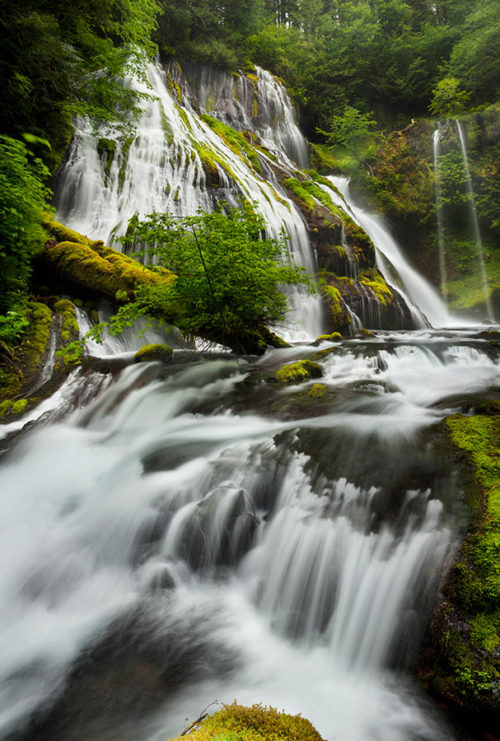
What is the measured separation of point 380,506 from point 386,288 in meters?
12.1

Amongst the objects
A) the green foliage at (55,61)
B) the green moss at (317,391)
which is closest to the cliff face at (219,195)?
the green foliage at (55,61)

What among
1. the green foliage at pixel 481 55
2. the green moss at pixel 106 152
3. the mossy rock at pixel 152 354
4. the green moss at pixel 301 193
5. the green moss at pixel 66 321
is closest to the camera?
the green moss at pixel 66 321

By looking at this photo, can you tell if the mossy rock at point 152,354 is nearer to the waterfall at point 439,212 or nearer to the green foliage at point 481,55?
the waterfall at point 439,212

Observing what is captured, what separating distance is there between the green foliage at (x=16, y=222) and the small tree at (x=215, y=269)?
5.01ft

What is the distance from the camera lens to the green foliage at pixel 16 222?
469 cm

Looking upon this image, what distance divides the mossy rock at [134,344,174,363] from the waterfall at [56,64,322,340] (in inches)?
153

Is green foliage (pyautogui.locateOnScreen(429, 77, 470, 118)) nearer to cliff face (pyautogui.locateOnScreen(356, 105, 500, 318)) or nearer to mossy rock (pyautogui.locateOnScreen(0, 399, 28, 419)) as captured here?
cliff face (pyautogui.locateOnScreen(356, 105, 500, 318))

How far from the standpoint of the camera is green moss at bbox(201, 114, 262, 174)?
15.6m

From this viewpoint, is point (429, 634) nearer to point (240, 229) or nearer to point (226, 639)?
point (226, 639)

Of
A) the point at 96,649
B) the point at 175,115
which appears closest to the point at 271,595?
the point at 96,649

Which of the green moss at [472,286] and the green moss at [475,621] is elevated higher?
the green moss at [472,286]

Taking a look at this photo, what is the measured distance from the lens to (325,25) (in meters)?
28.6

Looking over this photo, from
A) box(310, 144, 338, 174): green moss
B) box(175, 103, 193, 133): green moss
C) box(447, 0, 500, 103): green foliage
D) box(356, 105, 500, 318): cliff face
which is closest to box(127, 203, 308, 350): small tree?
box(175, 103, 193, 133): green moss

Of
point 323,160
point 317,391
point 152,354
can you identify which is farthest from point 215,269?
point 323,160
